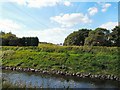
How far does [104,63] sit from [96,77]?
3175 mm

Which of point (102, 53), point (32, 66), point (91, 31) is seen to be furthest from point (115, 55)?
point (91, 31)

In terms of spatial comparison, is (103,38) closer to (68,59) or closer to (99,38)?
(99,38)

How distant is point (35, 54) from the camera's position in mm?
33844

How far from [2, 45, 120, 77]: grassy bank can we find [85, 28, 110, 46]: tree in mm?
7456

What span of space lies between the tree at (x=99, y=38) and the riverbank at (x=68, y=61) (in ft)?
24.5

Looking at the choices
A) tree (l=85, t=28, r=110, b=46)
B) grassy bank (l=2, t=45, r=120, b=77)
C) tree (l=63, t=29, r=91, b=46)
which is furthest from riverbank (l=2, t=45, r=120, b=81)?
tree (l=63, t=29, r=91, b=46)

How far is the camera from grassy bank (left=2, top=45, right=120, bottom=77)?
2808cm

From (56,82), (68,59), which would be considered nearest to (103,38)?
(68,59)

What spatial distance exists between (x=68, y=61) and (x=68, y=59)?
0.58m

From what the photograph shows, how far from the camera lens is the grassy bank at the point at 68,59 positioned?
28078mm

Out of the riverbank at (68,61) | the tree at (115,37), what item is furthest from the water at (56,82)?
the tree at (115,37)

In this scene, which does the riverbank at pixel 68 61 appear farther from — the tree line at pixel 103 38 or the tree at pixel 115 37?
the tree at pixel 115 37

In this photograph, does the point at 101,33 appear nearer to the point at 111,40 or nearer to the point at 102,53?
the point at 111,40

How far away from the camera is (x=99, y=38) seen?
40.6m
